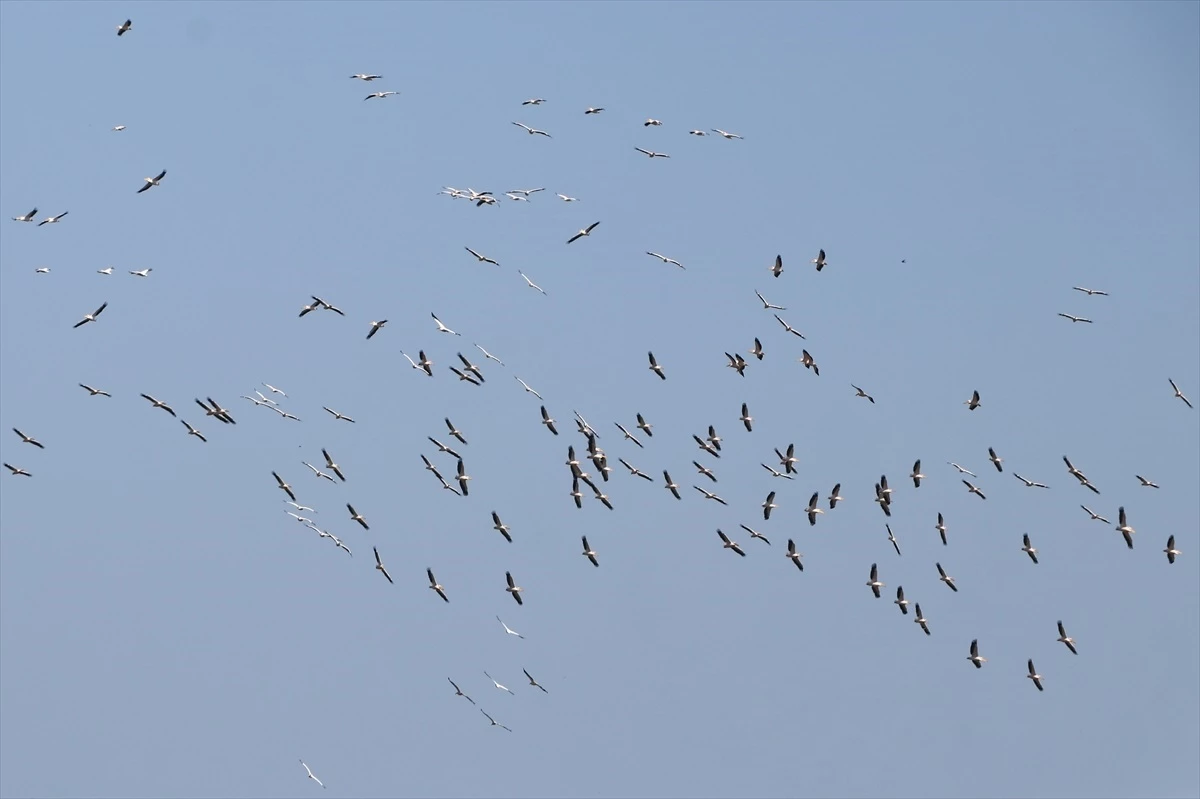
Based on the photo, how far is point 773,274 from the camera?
126m

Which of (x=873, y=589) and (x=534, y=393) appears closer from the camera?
(x=534, y=393)

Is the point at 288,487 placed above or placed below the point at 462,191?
below

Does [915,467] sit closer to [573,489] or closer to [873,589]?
[873,589]

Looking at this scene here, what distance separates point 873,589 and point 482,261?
24.6 meters

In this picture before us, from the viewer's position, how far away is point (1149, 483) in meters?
137

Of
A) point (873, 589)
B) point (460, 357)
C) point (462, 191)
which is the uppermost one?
point (462, 191)

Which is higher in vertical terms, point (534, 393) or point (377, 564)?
point (534, 393)

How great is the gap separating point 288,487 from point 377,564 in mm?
6639

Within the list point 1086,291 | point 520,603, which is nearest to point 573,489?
point 520,603

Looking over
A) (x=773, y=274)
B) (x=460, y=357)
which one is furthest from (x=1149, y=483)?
(x=460, y=357)

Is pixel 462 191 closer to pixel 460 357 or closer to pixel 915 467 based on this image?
pixel 460 357

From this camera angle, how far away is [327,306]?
130750 millimetres

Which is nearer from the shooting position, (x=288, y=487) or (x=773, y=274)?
(x=773, y=274)

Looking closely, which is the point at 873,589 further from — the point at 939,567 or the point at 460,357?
the point at 460,357
